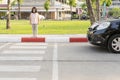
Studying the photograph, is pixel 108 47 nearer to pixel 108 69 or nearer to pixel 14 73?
pixel 108 69

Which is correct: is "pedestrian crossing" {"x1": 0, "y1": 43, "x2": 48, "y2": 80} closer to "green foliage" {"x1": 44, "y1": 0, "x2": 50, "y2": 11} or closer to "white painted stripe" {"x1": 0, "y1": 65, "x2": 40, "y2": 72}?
"white painted stripe" {"x1": 0, "y1": 65, "x2": 40, "y2": 72}

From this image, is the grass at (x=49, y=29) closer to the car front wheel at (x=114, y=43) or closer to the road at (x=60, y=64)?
the road at (x=60, y=64)

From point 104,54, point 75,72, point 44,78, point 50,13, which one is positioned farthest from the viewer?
point 50,13

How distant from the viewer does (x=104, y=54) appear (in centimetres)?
1216

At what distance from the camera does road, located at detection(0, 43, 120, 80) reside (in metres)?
8.27

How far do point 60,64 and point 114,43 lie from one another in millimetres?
3046

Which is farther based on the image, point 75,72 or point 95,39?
point 95,39

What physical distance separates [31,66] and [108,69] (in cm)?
201

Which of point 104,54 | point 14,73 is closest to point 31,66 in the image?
point 14,73

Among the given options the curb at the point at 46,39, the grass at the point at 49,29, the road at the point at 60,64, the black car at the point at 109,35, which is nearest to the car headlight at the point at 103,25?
the black car at the point at 109,35

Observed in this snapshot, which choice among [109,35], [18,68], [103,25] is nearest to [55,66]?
[18,68]

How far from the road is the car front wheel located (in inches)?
9.4

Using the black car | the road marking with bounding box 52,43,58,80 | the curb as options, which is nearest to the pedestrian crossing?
the road marking with bounding box 52,43,58,80

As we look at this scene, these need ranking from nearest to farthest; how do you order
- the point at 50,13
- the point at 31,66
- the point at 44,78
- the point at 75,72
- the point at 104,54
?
1. the point at 44,78
2. the point at 75,72
3. the point at 31,66
4. the point at 104,54
5. the point at 50,13
